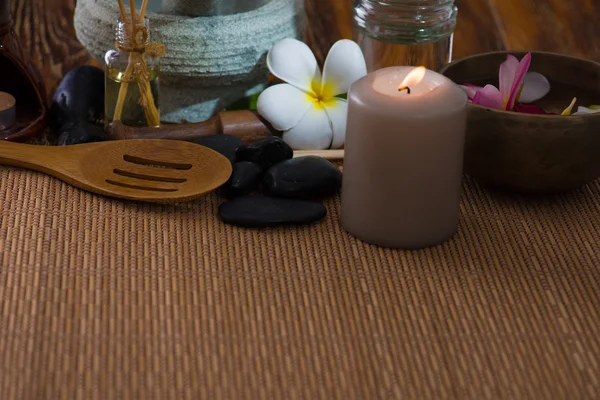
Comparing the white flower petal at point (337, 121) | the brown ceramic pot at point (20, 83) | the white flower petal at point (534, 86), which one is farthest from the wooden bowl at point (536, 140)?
the brown ceramic pot at point (20, 83)

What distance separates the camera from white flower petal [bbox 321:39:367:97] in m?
0.85

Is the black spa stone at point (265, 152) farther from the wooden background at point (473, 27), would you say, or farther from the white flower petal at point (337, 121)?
the wooden background at point (473, 27)

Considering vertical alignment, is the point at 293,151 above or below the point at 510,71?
below

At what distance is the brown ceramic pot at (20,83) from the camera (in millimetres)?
831

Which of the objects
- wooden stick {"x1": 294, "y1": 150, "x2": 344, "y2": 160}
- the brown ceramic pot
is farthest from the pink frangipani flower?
the brown ceramic pot

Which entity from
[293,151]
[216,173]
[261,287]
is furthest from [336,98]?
[261,287]

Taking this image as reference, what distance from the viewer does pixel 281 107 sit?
2.71 feet

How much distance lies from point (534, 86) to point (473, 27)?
391 millimetres

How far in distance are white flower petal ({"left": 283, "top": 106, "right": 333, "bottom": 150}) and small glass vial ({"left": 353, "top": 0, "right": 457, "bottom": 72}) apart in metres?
0.11

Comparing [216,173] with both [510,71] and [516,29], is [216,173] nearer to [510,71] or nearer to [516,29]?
[510,71]

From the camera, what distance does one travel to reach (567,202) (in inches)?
29.3

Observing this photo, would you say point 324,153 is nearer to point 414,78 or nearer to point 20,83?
point 414,78

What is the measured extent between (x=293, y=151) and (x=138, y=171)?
154 millimetres

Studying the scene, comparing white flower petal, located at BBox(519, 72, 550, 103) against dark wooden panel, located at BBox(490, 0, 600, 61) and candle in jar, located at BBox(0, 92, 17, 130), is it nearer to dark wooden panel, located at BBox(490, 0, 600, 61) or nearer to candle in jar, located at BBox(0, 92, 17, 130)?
dark wooden panel, located at BBox(490, 0, 600, 61)
